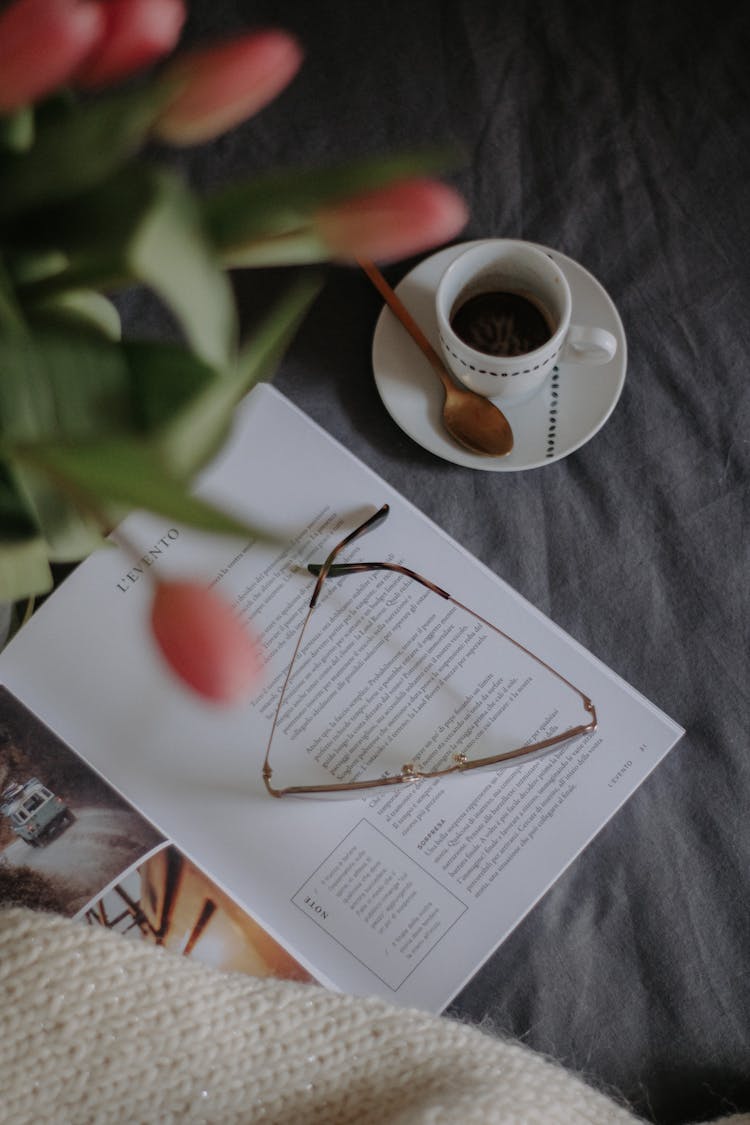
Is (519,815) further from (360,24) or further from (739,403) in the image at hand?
(360,24)

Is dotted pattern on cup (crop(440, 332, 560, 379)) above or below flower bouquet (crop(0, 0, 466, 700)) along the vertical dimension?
below

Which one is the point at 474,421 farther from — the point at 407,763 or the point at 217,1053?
the point at 217,1053

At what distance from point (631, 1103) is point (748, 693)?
19 cm

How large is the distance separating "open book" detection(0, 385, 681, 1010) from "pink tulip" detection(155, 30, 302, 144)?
0.25m

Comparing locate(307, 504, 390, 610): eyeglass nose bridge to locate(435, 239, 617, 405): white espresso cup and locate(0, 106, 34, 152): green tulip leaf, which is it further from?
locate(0, 106, 34, 152): green tulip leaf

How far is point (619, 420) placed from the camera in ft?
1.60

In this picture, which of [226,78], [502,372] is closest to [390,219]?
[226,78]

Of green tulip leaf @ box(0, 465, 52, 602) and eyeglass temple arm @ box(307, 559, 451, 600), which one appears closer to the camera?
green tulip leaf @ box(0, 465, 52, 602)

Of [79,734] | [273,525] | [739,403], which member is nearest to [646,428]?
[739,403]

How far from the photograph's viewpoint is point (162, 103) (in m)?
0.18

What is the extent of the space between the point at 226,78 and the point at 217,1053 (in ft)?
1.22

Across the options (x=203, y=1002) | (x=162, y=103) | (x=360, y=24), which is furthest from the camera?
(x=360, y=24)

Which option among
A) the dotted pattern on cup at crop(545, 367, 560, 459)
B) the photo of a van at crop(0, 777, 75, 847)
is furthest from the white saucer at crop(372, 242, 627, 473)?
the photo of a van at crop(0, 777, 75, 847)

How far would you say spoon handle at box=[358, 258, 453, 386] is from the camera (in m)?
0.48
